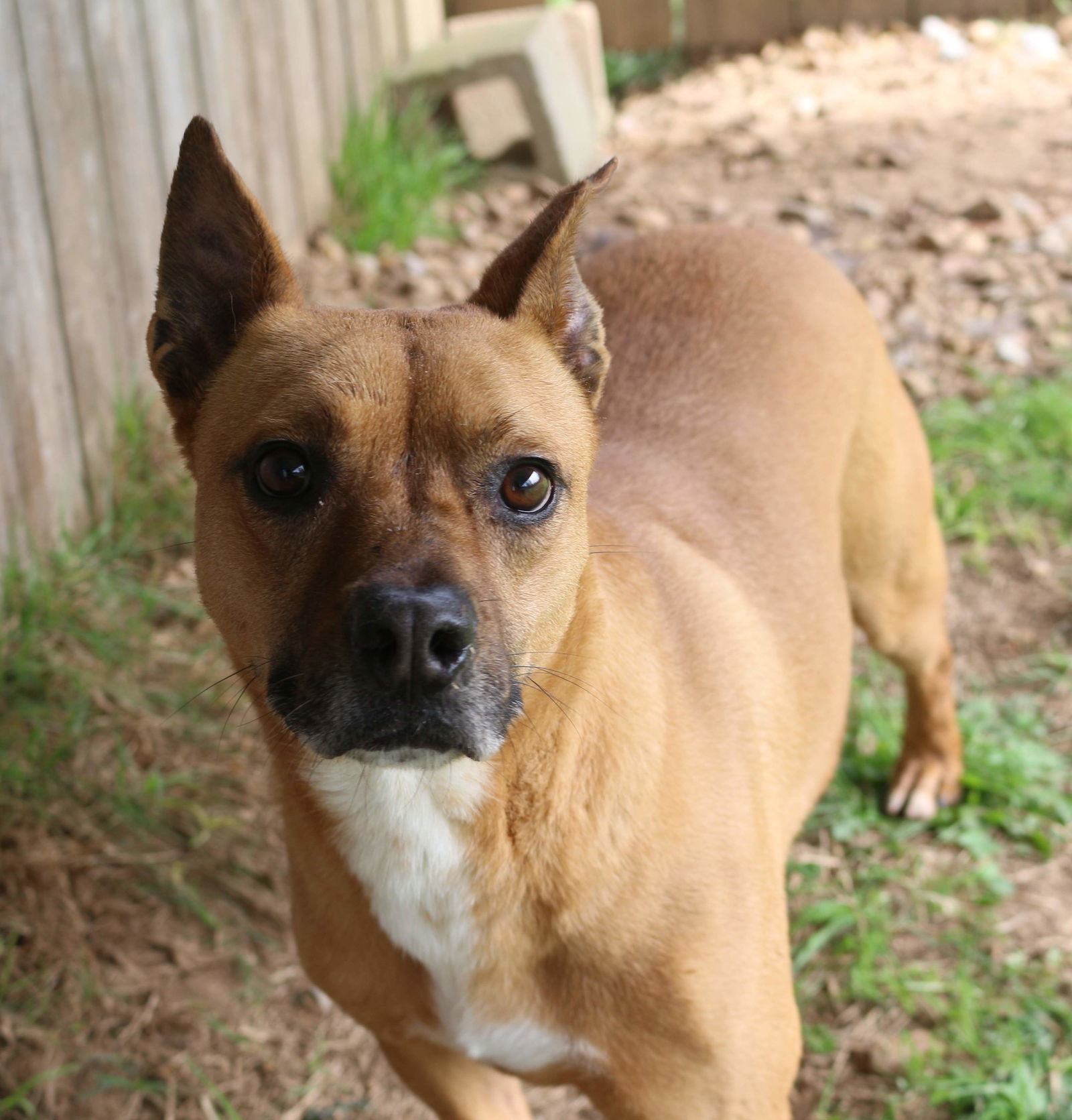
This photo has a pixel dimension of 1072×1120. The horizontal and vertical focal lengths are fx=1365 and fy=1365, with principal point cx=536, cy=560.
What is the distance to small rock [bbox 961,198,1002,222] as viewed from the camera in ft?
22.1

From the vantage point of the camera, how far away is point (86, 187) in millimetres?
4527

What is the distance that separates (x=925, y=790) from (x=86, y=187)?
3.29 metres

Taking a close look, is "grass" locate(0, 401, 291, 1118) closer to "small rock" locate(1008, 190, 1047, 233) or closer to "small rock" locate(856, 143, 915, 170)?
"small rock" locate(1008, 190, 1047, 233)

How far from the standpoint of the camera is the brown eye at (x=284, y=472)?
6.97ft

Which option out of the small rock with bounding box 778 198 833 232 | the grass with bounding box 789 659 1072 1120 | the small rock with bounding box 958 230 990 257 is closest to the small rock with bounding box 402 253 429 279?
the small rock with bounding box 778 198 833 232

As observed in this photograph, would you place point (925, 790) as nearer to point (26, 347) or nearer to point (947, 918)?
point (947, 918)

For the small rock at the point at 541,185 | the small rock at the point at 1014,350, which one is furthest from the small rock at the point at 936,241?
the small rock at the point at 541,185

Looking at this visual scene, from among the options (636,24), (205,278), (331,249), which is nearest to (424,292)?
(331,249)

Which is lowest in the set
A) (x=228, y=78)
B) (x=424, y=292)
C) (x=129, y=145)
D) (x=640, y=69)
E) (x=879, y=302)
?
(x=879, y=302)

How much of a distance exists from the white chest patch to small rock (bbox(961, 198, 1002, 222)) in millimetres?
5479

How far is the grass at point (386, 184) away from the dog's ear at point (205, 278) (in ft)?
13.9

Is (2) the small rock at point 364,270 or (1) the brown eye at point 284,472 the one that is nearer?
(1) the brown eye at point 284,472

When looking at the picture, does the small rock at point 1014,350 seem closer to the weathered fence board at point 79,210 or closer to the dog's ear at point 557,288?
the weathered fence board at point 79,210

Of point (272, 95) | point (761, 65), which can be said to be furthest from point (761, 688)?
point (761, 65)
